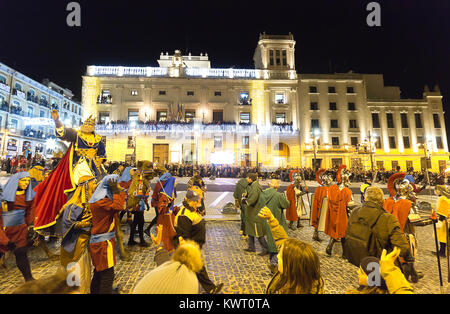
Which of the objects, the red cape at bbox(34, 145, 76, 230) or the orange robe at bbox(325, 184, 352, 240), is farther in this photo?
the orange robe at bbox(325, 184, 352, 240)

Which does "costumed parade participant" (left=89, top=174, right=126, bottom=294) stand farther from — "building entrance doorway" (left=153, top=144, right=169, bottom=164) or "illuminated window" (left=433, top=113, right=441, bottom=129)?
"illuminated window" (left=433, top=113, right=441, bottom=129)

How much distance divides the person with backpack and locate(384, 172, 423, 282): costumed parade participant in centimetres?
114

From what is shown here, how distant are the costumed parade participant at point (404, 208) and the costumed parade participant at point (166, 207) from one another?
430 cm

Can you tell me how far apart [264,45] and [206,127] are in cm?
1580

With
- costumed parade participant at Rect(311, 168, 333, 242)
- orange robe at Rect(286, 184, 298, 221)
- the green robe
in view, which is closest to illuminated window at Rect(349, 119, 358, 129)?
orange robe at Rect(286, 184, 298, 221)

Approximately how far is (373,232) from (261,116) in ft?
89.6

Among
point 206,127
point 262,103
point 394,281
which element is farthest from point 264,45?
point 394,281

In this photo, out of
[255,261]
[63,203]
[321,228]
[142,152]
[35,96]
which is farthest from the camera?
[35,96]

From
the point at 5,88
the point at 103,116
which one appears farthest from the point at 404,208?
the point at 5,88

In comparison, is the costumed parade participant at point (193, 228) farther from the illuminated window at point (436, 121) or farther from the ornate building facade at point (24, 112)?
the illuminated window at point (436, 121)

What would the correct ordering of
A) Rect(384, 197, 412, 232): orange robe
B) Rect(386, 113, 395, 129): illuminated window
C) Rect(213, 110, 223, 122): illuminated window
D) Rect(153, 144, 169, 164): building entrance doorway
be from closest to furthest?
1. Rect(384, 197, 412, 232): orange robe
2. Rect(153, 144, 169, 164): building entrance doorway
3. Rect(213, 110, 223, 122): illuminated window
4. Rect(386, 113, 395, 129): illuminated window

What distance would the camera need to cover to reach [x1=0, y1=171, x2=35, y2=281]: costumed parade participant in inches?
126

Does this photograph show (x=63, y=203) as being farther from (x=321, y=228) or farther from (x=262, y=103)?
(x=262, y=103)

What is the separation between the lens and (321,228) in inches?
208
